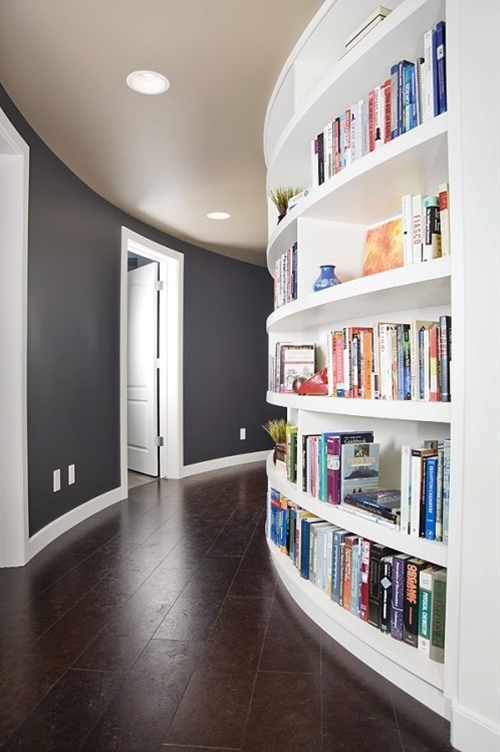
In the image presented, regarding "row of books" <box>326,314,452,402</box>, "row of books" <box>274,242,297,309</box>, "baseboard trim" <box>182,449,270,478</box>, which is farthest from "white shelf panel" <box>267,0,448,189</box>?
"baseboard trim" <box>182,449,270,478</box>

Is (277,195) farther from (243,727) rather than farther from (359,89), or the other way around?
(243,727)

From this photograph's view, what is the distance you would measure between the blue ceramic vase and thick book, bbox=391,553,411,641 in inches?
39.0

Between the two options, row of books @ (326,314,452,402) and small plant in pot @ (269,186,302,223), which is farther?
small plant in pot @ (269,186,302,223)

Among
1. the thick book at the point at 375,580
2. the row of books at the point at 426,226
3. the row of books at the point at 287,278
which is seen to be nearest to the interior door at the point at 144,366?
the row of books at the point at 287,278

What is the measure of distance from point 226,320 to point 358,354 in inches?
154

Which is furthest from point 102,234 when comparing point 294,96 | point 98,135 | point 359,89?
point 359,89

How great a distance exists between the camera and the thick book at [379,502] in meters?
1.69

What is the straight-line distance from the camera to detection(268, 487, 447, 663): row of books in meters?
1.55

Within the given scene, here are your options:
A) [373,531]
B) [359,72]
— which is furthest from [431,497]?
[359,72]

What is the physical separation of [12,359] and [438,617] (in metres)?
2.17

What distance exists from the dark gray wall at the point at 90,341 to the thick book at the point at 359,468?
1.78 m

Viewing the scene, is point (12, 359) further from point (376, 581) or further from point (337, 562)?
point (376, 581)

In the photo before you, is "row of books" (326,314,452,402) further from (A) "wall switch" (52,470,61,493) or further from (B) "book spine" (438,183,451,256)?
(A) "wall switch" (52,470,61,493)

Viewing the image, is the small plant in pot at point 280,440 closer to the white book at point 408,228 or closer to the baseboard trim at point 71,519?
the white book at point 408,228
